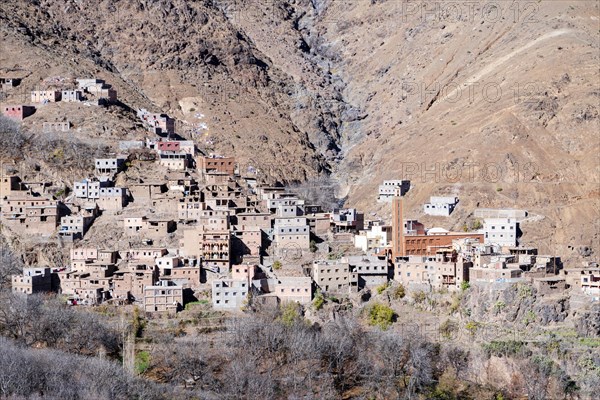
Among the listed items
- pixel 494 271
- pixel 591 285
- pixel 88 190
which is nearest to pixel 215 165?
pixel 88 190

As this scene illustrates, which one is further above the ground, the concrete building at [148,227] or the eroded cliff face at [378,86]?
the eroded cliff face at [378,86]

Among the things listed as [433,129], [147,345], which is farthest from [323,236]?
[433,129]

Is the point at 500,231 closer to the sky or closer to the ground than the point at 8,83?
closer to the ground

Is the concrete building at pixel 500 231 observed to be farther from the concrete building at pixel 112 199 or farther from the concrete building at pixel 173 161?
the concrete building at pixel 112 199

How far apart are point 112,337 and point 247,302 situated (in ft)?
23.8

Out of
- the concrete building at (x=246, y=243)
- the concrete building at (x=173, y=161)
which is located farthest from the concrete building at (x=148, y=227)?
the concrete building at (x=173, y=161)

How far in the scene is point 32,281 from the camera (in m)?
66.6

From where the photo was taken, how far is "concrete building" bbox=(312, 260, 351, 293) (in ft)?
220

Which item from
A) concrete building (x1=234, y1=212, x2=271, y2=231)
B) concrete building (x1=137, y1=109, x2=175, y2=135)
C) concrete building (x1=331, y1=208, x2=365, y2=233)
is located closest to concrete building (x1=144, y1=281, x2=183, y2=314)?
concrete building (x1=234, y1=212, x2=271, y2=231)

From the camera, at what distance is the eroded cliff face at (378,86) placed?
91.2m

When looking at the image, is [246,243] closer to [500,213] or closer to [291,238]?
[291,238]

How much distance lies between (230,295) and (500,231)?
20414mm

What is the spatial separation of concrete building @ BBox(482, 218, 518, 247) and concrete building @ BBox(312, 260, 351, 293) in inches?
489

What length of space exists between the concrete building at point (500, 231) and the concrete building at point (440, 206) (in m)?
8.01
